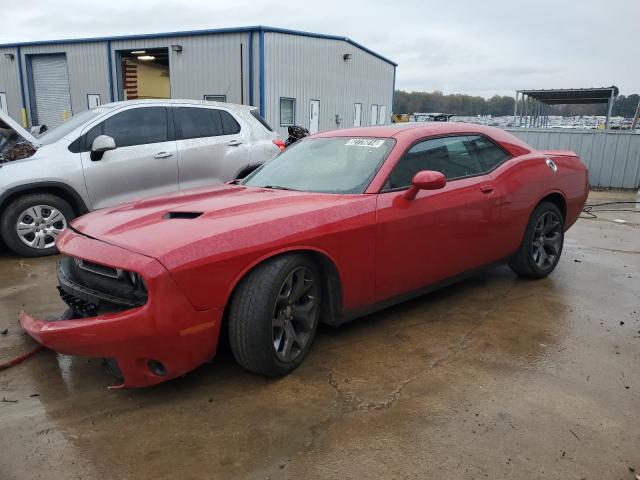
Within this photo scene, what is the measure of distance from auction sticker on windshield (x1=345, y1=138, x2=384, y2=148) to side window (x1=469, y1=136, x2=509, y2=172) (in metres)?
1.01

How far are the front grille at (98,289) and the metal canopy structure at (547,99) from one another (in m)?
16.5

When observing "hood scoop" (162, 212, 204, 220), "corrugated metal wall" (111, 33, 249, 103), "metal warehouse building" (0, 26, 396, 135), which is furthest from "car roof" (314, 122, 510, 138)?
"corrugated metal wall" (111, 33, 249, 103)

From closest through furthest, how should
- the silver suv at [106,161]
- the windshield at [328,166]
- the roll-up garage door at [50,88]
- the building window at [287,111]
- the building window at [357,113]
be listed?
the windshield at [328,166] < the silver suv at [106,161] < the building window at [287,111] < the roll-up garage door at [50,88] < the building window at [357,113]

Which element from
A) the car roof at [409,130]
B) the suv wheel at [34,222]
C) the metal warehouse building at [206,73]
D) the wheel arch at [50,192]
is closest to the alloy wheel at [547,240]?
the car roof at [409,130]

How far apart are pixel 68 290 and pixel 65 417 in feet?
2.21

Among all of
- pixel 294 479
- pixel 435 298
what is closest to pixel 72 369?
pixel 294 479

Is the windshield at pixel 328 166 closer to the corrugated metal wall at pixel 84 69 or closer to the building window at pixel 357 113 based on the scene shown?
the corrugated metal wall at pixel 84 69

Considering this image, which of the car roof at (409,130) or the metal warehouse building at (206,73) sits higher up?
the metal warehouse building at (206,73)

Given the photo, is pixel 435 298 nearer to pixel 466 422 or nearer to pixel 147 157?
pixel 466 422

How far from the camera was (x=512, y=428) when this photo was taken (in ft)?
8.35

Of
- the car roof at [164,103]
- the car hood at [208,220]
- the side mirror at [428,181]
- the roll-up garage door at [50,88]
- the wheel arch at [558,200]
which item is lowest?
the wheel arch at [558,200]

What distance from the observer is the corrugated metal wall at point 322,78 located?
16578 mm

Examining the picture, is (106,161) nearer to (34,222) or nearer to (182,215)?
(34,222)

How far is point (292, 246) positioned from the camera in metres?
2.91
